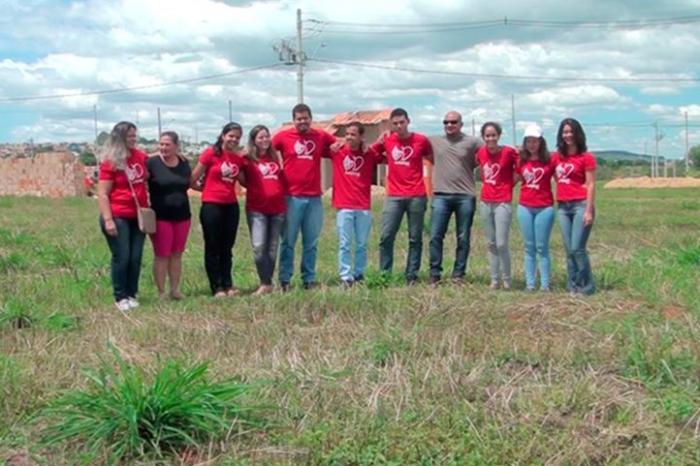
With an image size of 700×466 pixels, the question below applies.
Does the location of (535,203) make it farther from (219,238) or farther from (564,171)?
(219,238)

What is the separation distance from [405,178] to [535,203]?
1320 mm

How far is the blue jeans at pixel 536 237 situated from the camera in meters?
9.10

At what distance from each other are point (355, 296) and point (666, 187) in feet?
132

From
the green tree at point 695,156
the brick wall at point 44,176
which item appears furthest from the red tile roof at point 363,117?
the green tree at point 695,156

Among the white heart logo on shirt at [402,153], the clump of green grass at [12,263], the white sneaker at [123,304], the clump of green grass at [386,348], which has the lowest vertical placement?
the clump of green grass at [386,348]

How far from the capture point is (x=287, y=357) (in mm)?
6102

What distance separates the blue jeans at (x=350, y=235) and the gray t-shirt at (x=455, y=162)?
2.67ft

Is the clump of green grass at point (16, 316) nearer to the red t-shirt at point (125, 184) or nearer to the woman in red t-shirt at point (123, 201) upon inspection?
the woman in red t-shirt at point (123, 201)

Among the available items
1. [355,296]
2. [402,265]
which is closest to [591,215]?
[355,296]

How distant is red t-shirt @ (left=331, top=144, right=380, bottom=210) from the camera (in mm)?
9344

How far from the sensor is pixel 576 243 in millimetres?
8930

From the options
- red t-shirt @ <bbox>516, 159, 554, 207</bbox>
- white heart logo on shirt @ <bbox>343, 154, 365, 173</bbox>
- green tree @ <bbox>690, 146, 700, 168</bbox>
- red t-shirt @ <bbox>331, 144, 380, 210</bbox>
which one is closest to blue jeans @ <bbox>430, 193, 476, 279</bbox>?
red t-shirt @ <bbox>516, 159, 554, 207</bbox>

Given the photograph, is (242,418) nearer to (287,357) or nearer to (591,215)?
(287,357)

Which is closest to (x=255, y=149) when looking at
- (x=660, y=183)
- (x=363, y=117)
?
(x=363, y=117)
